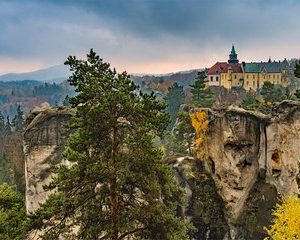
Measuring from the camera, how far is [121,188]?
70.5 ft

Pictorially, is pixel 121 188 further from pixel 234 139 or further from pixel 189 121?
pixel 189 121

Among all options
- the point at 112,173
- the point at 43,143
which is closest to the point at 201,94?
the point at 43,143

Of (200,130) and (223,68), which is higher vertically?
(223,68)

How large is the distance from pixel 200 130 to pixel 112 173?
25.2 meters

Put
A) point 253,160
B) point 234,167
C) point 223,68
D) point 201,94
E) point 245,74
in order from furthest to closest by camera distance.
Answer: point 245,74 < point 223,68 < point 201,94 < point 234,167 < point 253,160

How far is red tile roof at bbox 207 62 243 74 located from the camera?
128 meters

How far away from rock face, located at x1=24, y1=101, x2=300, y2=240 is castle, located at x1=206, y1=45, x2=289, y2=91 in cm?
8680

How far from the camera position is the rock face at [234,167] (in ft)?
131

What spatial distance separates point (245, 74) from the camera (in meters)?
128

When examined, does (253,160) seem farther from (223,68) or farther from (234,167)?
(223,68)

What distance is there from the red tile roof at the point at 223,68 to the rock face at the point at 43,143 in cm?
9269

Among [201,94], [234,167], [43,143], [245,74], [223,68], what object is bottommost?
[234,167]

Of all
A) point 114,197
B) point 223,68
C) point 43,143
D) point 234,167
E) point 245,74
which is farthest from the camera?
point 245,74

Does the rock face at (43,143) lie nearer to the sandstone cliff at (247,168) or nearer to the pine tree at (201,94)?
the sandstone cliff at (247,168)
